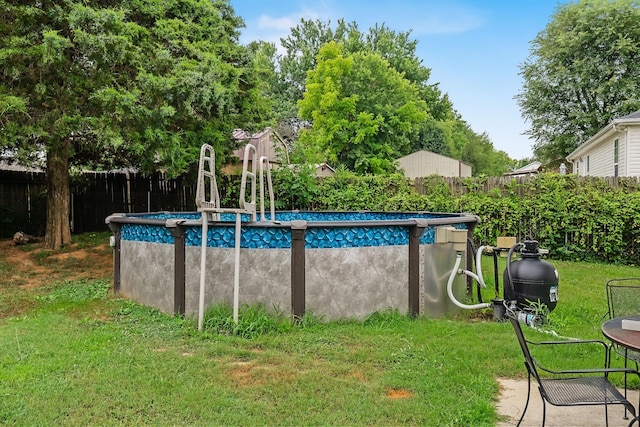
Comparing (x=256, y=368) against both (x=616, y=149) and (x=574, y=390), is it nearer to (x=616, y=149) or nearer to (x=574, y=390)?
(x=574, y=390)

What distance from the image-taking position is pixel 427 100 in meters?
35.8

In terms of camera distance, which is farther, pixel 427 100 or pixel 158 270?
pixel 427 100

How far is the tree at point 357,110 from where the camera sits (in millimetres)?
25141

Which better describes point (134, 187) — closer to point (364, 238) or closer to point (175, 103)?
point (175, 103)

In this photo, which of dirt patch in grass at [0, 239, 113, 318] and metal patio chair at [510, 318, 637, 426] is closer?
metal patio chair at [510, 318, 637, 426]

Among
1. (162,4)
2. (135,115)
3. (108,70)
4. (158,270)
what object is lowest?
(158,270)

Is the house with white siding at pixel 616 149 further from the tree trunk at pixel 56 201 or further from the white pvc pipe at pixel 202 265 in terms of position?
the tree trunk at pixel 56 201

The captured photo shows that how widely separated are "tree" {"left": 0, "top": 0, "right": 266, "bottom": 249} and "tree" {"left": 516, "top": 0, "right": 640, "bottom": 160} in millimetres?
21180

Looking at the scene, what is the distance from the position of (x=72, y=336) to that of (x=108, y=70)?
4745mm

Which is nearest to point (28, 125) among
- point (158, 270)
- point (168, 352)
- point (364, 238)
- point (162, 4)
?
point (162, 4)

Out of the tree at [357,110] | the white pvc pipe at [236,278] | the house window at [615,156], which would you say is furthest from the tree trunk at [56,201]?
the tree at [357,110]

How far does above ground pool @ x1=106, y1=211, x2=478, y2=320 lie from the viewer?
14.7ft

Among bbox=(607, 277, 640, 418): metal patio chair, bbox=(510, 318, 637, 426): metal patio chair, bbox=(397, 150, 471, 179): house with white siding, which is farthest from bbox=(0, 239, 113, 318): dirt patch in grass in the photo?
bbox=(397, 150, 471, 179): house with white siding

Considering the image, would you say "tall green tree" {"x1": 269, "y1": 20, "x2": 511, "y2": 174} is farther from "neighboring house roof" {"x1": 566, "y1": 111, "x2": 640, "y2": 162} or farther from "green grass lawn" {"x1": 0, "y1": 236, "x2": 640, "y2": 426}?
"green grass lawn" {"x1": 0, "y1": 236, "x2": 640, "y2": 426}
